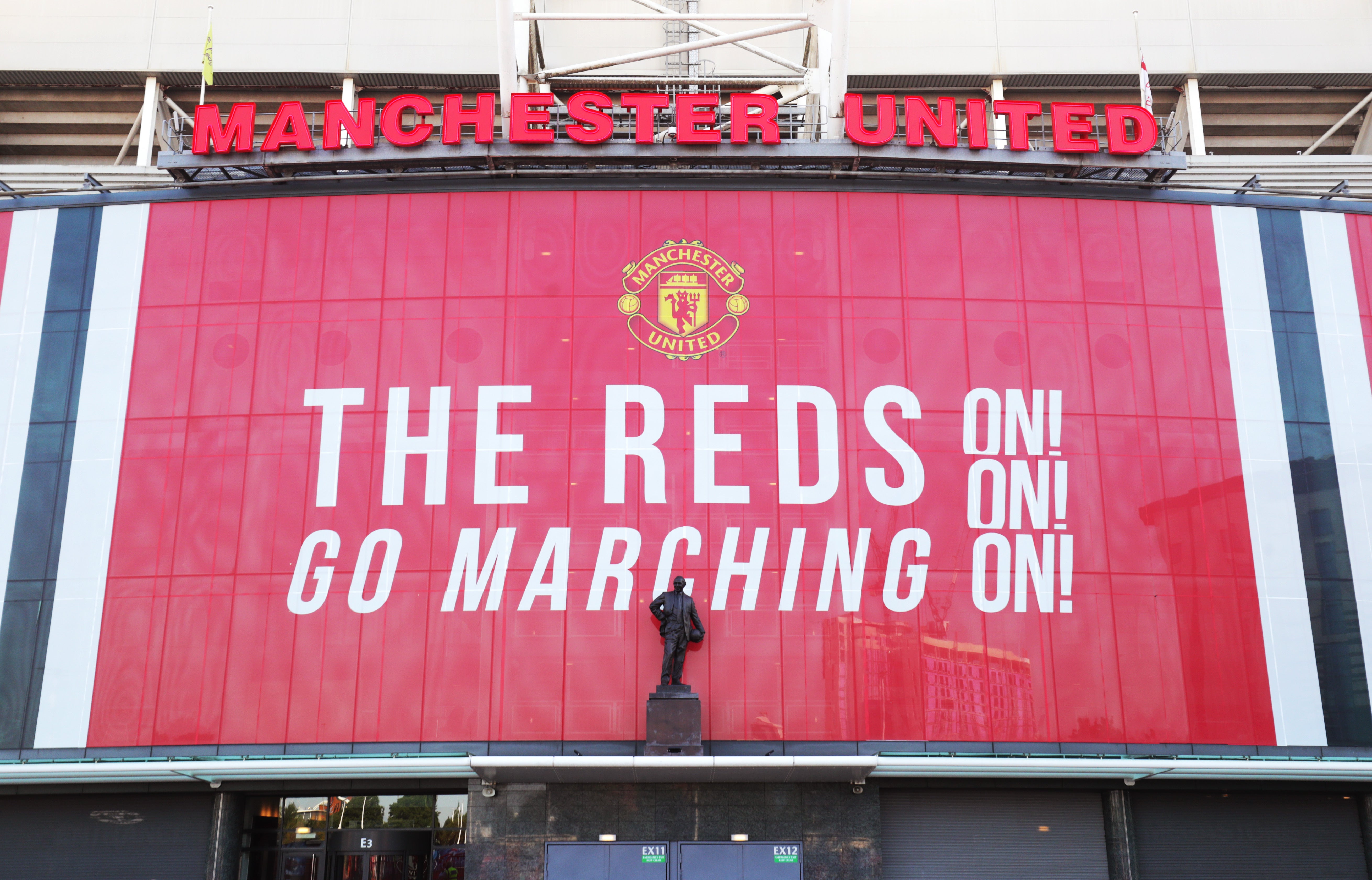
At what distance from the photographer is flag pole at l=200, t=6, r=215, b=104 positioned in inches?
1181

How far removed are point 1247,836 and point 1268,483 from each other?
9.35 m

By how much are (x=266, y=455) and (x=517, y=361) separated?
7.20m

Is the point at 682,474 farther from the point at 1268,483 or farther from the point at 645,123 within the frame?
the point at 1268,483

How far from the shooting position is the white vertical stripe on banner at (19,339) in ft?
92.1

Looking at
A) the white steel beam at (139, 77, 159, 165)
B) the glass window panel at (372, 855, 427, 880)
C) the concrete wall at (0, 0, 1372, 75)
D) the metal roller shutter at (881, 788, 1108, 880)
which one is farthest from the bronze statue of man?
the white steel beam at (139, 77, 159, 165)

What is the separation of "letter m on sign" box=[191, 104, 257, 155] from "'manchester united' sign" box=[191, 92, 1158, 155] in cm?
2

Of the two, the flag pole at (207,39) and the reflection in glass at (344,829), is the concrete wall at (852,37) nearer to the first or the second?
the flag pole at (207,39)

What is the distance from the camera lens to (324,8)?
35.1 meters

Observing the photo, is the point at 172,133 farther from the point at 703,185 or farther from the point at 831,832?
the point at 831,832

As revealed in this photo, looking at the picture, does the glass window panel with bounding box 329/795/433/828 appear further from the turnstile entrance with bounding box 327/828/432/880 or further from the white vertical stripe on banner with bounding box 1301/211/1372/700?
the white vertical stripe on banner with bounding box 1301/211/1372/700

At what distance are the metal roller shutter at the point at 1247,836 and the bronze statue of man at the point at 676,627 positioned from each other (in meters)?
12.3

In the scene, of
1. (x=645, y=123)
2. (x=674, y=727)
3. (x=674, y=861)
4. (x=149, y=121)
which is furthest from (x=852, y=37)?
(x=674, y=861)

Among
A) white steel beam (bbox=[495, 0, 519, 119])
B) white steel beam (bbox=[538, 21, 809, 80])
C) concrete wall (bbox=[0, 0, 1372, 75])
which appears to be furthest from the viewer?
concrete wall (bbox=[0, 0, 1372, 75])

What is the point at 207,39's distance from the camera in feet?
100
